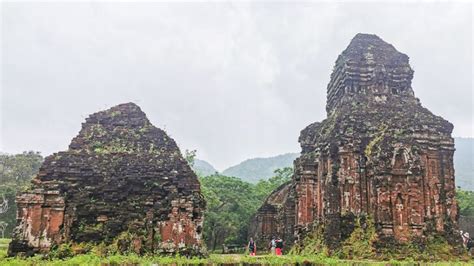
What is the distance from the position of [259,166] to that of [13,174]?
A: 14113cm

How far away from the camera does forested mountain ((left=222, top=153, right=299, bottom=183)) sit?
166625 mm

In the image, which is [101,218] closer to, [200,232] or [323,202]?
[200,232]

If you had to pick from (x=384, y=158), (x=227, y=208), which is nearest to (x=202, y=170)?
(x=227, y=208)

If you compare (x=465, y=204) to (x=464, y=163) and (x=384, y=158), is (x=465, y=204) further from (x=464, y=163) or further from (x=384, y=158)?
(x=464, y=163)

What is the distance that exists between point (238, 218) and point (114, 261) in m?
22.9

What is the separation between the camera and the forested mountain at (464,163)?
125 meters

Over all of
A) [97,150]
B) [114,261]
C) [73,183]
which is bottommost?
[114,261]

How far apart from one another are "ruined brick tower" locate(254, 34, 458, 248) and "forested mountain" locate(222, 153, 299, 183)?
5744 inches

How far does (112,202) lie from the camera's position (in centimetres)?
1282

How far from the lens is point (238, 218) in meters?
31.4

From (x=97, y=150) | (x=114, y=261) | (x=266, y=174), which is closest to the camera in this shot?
(x=114, y=261)

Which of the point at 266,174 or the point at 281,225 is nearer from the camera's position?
the point at 281,225

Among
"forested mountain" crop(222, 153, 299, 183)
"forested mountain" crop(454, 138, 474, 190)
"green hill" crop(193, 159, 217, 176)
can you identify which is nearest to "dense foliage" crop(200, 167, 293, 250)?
"green hill" crop(193, 159, 217, 176)

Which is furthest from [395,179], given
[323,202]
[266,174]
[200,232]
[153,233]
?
[266,174]
